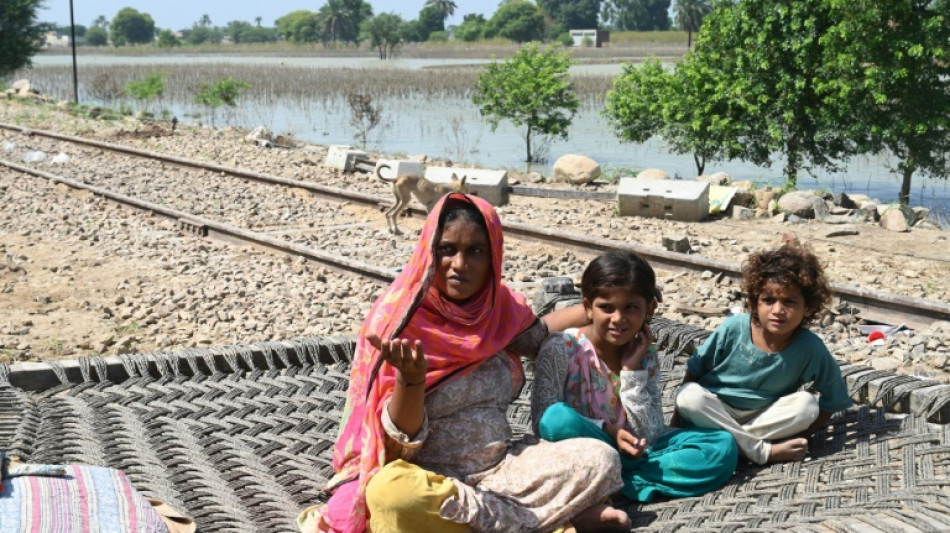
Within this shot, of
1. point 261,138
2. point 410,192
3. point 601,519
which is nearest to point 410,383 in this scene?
point 601,519

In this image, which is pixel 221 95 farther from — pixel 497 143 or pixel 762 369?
pixel 762 369

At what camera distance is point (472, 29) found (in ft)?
359

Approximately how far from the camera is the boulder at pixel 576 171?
14180 millimetres

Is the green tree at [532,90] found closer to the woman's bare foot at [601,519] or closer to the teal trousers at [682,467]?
the teal trousers at [682,467]

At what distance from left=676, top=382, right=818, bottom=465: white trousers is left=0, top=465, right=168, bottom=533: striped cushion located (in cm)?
165

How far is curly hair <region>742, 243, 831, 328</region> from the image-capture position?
3328mm

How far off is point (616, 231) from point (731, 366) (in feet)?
21.6

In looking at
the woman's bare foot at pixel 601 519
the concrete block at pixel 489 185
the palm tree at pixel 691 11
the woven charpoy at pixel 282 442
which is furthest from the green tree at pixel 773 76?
the palm tree at pixel 691 11

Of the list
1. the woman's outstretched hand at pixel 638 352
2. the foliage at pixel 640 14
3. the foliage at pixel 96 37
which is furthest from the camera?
the foliage at pixel 96 37

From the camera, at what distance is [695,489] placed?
11.0 ft

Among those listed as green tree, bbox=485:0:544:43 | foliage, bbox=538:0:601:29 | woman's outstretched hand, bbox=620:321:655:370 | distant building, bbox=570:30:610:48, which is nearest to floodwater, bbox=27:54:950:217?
woman's outstretched hand, bbox=620:321:655:370

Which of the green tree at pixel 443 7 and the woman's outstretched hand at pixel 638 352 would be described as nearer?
the woman's outstretched hand at pixel 638 352

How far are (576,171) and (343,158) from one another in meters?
3.15

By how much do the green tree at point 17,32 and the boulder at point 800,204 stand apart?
1069 inches
